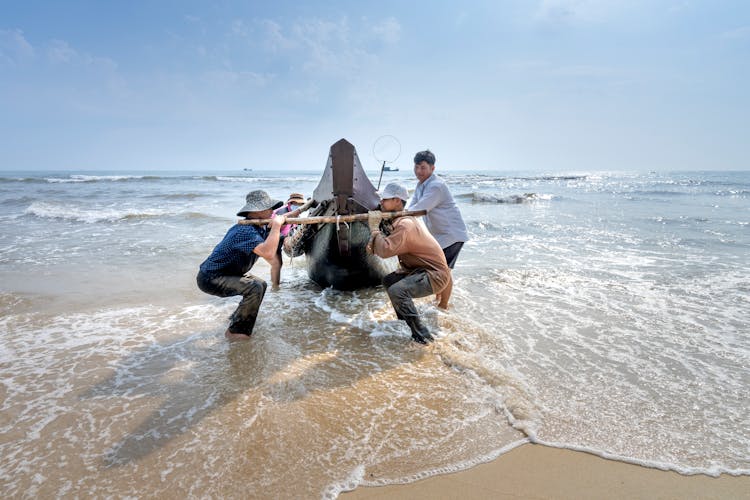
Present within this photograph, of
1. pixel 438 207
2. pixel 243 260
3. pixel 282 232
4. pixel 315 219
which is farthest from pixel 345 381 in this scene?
pixel 282 232

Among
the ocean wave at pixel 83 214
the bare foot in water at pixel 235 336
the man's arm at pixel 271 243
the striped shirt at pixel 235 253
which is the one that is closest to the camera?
the man's arm at pixel 271 243

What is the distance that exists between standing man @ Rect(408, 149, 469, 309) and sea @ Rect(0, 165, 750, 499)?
0.89 meters

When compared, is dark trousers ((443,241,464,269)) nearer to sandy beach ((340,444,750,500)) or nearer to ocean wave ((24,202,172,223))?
sandy beach ((340,444,750,500))

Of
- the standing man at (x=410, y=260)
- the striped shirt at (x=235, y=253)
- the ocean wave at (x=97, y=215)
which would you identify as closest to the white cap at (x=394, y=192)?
the standing man at (x=410, y=260)

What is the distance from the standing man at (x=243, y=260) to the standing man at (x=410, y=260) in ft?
3.57

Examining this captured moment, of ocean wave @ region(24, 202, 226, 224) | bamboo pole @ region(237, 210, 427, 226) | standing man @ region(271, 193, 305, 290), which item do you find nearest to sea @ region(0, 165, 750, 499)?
standing man @ region(271, 193, 305, 290)

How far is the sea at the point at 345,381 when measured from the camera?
2.41 metres

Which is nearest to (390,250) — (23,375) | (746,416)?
(746,416)

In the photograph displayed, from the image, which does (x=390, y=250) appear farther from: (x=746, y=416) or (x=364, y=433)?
(x=746, y=416)

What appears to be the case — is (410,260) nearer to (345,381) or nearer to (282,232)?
(345,381)

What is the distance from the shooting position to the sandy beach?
7.22 ft

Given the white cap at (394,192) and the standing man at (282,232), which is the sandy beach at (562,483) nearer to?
the white cap at (394,192)

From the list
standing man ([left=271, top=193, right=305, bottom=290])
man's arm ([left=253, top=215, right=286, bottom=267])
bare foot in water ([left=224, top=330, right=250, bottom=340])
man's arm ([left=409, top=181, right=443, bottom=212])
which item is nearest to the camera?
man's arm ([left=253, top=215, right=286, bottom=267])

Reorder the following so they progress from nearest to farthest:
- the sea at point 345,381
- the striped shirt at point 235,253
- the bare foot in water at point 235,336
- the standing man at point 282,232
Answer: the sea at point 345,381
the striped shirt at point 235,253
the bare foot in water at point 235,336
the standing man at point 282,232
